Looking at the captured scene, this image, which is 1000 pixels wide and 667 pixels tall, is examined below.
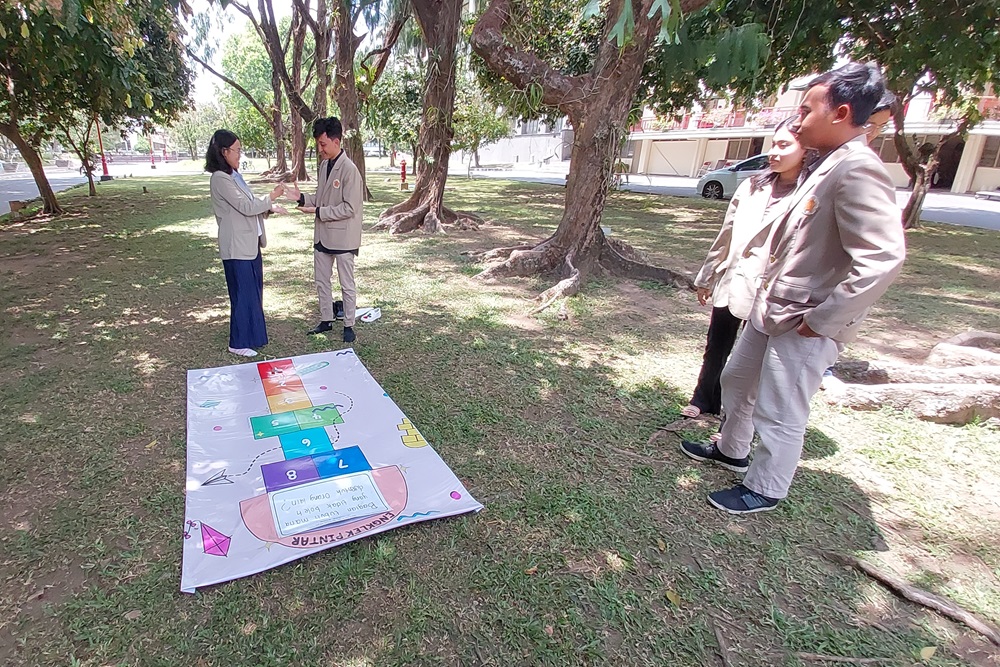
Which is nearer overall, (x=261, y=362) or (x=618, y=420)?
(x=618, y=420)

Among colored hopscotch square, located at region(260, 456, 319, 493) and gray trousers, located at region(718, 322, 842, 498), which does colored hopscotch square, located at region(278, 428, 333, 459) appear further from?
gray trousers, located at region(718, 322, 842, 498)

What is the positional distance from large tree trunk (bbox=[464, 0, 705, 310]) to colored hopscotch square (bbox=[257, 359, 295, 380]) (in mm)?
2461

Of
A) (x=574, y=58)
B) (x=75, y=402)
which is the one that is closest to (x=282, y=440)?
(x=75, y=402)

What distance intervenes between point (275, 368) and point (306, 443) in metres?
1.05

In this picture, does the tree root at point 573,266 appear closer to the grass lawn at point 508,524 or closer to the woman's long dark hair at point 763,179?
the grass lawn at point 508,524

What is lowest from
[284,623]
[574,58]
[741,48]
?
[284,623]

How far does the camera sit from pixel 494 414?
319 cm

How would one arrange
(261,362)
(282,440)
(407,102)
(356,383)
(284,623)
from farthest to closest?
(407,102)
(261,362)
(356,383)
(282,440)
(284,623)

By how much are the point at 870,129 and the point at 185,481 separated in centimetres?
327

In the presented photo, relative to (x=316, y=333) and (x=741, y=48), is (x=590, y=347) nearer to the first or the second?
(x=316, y=333)

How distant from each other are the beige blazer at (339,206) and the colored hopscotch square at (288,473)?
1885mm

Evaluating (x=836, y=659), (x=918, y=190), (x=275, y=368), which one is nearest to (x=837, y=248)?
(x=836, y=659)

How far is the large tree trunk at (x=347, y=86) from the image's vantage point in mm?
11633

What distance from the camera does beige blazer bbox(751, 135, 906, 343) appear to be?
1812 mm
